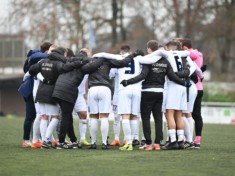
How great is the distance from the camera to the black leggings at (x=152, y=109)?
16.2 meters

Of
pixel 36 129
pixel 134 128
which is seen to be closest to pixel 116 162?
pixel 36 129

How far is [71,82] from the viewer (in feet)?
53.3

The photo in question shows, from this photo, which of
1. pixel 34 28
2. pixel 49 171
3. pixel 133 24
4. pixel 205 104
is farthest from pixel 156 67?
pixel 133 24

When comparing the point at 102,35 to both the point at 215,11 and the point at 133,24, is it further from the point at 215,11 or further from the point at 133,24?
the point at 215,11

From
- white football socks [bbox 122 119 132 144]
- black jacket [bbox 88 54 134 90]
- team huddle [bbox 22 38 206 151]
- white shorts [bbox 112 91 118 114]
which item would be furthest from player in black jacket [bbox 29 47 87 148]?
white shorts [bbox 112 91 118 114]

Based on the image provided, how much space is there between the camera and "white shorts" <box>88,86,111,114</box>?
16.3 metres

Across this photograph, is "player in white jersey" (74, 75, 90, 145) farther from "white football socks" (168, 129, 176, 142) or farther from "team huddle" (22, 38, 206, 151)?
"white football socks" (168, 129, 176, 142)

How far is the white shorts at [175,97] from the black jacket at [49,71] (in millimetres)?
2099

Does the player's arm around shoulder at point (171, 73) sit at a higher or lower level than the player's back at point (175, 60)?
lower

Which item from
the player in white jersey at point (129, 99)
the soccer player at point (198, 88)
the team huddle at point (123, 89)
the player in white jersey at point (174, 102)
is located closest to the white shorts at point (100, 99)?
the team huddle at point (123, 89)

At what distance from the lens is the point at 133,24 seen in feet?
188

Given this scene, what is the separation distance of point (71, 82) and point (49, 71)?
53cm

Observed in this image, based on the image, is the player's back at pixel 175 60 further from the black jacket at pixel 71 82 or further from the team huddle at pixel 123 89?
the black jacket at pixel 71 82

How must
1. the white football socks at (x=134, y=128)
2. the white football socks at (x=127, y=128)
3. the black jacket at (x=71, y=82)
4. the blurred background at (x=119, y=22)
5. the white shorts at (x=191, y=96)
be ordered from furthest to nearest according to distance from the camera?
the blurred background at (x=119, y=22) < the white football socks at (x=134, y=128) < the white shorts at (x=191, y=96) < the white football socks at (x=127, y=128) < the black jacket at (x=71, y=82)
